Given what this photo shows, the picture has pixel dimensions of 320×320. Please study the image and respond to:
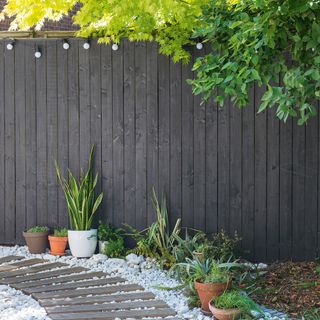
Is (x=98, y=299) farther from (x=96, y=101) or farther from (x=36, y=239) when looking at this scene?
(x=96, y=101)

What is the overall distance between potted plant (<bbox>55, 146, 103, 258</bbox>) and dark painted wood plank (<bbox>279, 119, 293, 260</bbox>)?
1.89 meters

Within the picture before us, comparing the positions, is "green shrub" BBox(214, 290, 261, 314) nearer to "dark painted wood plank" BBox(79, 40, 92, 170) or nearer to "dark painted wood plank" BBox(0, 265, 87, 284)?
"dark painted wood plank" BBox(0, 265, 87, 284)

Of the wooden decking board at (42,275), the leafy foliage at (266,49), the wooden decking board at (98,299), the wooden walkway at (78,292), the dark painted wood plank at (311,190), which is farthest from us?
the dark painted wood plank at (311,190)

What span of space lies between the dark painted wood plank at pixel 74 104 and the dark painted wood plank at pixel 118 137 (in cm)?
41

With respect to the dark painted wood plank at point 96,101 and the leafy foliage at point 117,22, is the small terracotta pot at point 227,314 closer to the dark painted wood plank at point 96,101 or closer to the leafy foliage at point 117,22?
the leafy foliage at point 117,22

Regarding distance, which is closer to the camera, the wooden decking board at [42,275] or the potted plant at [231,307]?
the potted plant at [231,307]

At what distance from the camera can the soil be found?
444 cm

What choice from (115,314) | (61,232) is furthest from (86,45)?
(115,314)

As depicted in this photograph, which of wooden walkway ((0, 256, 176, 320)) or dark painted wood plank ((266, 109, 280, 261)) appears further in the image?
dark painted wood plank ((266, 109, 280, 261))

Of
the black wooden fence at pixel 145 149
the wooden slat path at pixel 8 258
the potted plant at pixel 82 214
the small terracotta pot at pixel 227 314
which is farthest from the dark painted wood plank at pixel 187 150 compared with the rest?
the small terracotta pot at pixel 227 314

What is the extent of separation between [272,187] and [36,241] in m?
2.54

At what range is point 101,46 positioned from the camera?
6398 millimetres

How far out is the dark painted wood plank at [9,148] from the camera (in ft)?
21.7

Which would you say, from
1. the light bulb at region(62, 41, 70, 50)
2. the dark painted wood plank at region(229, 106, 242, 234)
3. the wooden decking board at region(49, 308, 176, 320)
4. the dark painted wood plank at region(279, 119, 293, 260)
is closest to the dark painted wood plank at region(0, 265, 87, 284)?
the wooden decking board at region(49, 308, 176, 320)
